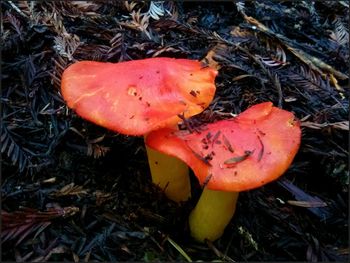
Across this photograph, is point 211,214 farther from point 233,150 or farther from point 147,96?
point 147,96

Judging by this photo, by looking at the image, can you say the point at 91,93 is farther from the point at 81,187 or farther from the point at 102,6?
the point at 102,6

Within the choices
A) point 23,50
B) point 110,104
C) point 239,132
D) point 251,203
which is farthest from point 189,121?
point 23,50

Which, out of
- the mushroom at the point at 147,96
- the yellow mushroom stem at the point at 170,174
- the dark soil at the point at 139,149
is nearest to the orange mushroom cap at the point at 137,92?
the mushroom at the point at 147,96

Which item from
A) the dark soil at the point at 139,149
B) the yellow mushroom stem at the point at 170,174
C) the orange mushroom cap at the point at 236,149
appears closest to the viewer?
the orange mushroom cap at the point at 236,149

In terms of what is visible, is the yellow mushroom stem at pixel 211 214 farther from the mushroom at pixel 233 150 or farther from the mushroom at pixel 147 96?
the mushroom at pixel 147 96

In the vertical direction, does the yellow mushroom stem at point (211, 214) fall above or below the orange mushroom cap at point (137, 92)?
below

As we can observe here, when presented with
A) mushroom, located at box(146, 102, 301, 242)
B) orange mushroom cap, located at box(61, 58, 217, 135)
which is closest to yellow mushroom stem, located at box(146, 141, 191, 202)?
mushroom, located at box(146, 102, 301, 242)

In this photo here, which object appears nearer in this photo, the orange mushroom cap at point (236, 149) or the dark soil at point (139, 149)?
the orange mushroom cap at point (236, 149)
